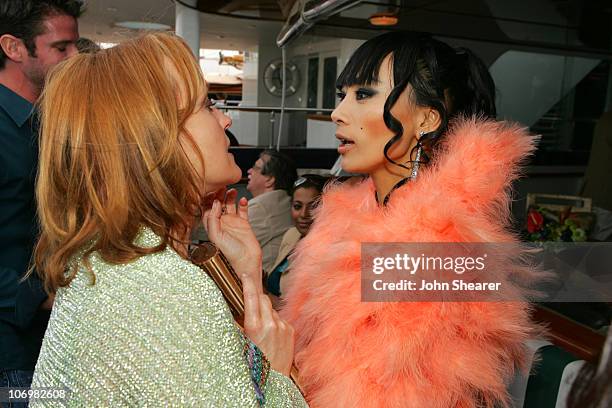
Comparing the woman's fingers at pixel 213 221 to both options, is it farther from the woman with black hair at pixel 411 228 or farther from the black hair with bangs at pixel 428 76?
the black hair with bangs at pixel 428 76

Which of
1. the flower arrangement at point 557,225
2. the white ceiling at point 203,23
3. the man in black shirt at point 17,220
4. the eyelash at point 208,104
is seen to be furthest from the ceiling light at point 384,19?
the eyelash at point 208,104

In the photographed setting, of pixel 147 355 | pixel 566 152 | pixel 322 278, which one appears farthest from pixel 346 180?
pixel 566 152

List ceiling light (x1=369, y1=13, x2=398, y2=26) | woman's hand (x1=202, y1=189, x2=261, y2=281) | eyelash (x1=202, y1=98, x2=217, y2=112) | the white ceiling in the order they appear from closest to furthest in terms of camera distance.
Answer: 1. eyelash (x1=202, y1=98, x2=217, y2=112)
2. woman's hand (x1=202, y1=189, x2=261, y2=281)
3. ceiling light (x1=369, y1=13, x2=398, y2=26)
4. the white ceiling

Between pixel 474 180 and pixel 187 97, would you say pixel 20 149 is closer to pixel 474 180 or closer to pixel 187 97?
pixel 187 97

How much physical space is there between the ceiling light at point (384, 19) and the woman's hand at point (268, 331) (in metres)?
3.87

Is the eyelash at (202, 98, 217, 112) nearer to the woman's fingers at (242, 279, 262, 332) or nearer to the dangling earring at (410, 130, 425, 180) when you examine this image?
the woman's fingers at (242, 279, 262, 332)

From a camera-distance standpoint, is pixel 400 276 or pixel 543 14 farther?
pixel 543 14

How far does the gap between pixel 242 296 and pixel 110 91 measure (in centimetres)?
39

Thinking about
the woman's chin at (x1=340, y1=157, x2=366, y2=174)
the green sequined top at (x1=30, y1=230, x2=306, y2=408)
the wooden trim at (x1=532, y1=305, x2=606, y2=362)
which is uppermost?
the woman's chin at (x1=340, y1=157, x2=366, y2=174)

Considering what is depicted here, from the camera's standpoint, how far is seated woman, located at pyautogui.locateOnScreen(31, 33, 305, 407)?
59 centimetres

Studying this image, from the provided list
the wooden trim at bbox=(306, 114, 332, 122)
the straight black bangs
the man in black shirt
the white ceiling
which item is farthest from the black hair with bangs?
the wooden trim at bbox=(306, 114, 332, 122)

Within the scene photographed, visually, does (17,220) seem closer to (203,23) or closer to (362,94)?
(362,94)

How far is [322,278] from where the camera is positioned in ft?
3.29

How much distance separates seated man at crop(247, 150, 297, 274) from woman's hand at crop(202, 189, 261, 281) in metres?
1.46
